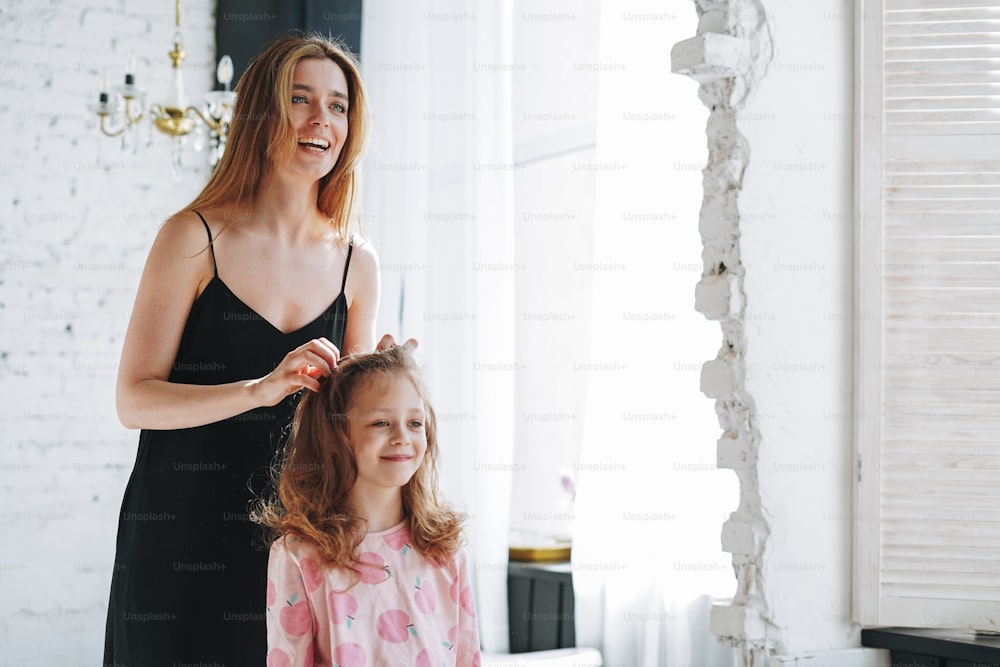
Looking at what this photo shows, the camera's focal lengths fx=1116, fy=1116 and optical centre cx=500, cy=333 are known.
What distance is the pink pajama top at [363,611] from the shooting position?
1.55 meters

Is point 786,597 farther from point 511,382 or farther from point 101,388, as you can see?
point 101,388

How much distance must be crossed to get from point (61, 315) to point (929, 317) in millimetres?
3291

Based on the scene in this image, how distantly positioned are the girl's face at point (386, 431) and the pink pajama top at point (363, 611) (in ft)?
0.32

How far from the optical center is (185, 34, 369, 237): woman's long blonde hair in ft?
5.78

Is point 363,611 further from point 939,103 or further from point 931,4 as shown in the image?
point 931,4

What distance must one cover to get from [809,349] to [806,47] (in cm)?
64

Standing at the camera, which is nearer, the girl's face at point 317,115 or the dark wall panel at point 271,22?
the girl's face at point 317,115

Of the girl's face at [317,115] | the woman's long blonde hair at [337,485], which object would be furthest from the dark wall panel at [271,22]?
the woman's long blonde hair at [337,485]

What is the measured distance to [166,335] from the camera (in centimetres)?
172

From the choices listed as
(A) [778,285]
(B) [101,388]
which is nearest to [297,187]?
(A) [778,285]

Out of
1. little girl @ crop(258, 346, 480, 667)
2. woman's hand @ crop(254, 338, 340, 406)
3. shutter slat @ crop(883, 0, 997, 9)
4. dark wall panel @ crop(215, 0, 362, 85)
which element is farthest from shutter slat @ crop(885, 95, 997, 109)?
dark wall panel @ crop(215, 0, 362, 85)

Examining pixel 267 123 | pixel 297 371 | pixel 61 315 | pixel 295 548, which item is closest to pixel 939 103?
pixel 267 123

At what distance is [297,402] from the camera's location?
71.9 inches

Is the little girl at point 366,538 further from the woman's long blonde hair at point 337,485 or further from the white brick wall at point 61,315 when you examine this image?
the white brick wall at point 61,315
